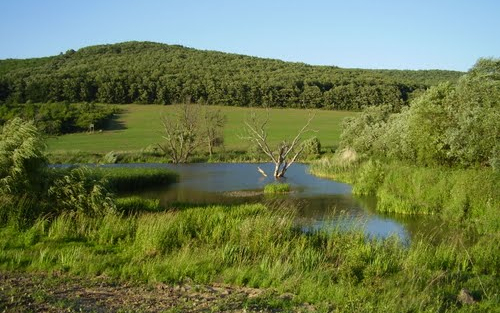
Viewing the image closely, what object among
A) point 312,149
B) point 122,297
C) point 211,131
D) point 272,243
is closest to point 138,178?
point 272,243

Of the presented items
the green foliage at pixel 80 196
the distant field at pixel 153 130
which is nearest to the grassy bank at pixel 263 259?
the green foliage at pixel 80 196

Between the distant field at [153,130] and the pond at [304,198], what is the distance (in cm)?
2348

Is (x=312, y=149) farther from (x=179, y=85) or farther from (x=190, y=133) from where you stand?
(x=179, y=85)

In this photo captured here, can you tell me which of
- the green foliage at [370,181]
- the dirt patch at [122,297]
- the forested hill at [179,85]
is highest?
the forested hill at [179,85]

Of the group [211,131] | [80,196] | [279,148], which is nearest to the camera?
[80,196]

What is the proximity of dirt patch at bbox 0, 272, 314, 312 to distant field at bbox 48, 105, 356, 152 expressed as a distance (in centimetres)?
5352

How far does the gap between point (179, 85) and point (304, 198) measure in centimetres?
7695

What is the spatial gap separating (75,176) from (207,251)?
7.16 meters

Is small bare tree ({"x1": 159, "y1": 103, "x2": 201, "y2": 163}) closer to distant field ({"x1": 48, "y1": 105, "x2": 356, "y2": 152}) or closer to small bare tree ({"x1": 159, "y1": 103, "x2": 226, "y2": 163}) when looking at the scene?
small bare tree ({"x1": 159, "y1": 103, "x2": 226, "y2": 163})

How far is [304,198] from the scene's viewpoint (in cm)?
2939

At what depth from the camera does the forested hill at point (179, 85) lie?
97812 millimetres

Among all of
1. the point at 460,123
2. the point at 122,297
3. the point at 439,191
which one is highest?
the point at 460,123

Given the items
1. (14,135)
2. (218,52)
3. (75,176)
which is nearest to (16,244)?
(75,176)

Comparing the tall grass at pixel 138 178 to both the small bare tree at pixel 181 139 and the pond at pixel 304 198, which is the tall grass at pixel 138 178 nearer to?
the pond at pixel 304 198
